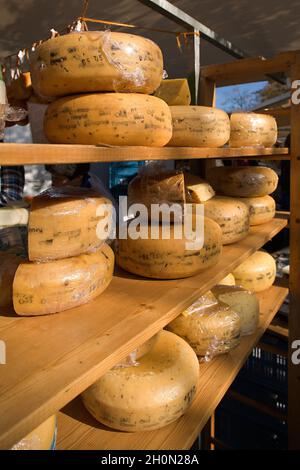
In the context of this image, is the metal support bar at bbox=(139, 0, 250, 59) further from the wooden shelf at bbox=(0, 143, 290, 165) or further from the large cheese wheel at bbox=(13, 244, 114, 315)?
the large cheese wheel at bbox=(13, 244, 114, 315)

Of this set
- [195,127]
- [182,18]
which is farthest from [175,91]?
[182,18]

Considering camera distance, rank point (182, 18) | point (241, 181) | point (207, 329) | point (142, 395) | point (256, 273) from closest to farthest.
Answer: point (142, 395)
point (207, 329)
point (182, 18)
point (241, 181)
point (256, 273)

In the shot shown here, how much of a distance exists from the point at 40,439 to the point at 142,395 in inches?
10.0

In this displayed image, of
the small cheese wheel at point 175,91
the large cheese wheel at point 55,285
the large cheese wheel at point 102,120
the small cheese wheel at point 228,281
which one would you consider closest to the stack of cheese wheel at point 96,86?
the large cheese wheel at point 102,120

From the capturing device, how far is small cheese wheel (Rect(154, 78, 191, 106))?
117 cm

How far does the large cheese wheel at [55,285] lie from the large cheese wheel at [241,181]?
97 centimetres

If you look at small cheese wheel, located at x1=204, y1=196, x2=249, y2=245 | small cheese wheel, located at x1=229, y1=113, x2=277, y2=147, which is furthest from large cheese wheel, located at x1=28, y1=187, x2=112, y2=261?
small cheese wheel, located at x1=229, y1=113, x2=277, y2=147

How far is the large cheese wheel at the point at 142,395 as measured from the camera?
90 cm

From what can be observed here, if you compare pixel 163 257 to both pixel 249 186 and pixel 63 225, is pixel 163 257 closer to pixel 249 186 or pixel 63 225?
pixel 63 225

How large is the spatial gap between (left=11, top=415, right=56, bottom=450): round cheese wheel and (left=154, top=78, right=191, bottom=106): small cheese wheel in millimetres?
934

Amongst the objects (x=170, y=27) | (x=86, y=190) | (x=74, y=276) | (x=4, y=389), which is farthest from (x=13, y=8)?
(x=4, y=389)

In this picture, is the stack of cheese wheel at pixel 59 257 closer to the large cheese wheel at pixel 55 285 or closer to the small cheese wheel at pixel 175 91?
the large cheese wheel at pixel 55 285

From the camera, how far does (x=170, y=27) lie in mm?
2969

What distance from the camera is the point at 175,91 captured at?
3.86 ft
